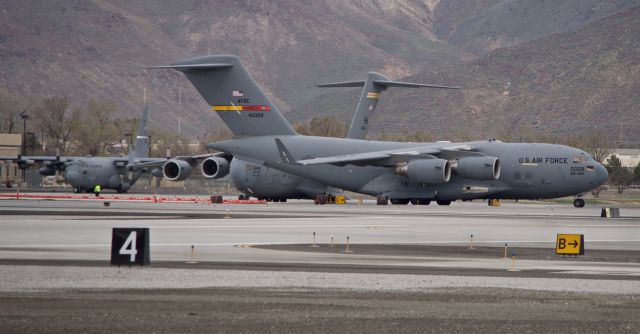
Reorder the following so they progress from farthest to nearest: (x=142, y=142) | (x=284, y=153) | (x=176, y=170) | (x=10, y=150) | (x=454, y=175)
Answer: (x=10, y=150) < (x=142, y=142) < (x=176, y=170) < (x=284, y=153) < (x=454, y=175)

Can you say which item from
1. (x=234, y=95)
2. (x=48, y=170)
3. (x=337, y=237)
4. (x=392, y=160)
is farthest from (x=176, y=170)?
(x=337, y=237)

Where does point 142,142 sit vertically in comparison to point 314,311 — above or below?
above

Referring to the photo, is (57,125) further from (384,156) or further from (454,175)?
(454,175)

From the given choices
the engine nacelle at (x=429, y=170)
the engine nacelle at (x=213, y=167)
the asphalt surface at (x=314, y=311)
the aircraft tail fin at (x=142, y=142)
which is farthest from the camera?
the aircraft tail fin at (x=142, y=142)

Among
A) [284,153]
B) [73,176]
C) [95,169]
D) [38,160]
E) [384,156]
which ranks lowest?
[384,156]

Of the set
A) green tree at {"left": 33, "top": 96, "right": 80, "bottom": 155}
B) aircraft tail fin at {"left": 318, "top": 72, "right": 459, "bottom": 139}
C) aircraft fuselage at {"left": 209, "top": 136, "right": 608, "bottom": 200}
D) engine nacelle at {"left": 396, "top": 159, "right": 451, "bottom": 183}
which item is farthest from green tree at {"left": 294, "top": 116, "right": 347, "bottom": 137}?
engine nacelle at {"left": 396, "top": 159, "right": 451, "bottom": 183}

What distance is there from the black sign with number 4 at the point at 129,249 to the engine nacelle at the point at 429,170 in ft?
116

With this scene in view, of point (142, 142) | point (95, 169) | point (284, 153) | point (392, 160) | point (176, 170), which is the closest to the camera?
point (284, 153)

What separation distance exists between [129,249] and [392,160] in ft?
121

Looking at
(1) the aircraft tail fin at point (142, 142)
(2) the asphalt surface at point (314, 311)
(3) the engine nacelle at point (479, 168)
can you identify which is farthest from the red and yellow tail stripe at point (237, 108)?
(2) the asphalt surface at point (314, 311)

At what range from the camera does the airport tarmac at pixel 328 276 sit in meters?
17.2

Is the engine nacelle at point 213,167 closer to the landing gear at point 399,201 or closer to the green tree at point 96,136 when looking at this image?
the landing gear at point 399,201

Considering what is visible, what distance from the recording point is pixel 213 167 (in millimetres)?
66312

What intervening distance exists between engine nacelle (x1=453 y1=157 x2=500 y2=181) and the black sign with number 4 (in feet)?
115
